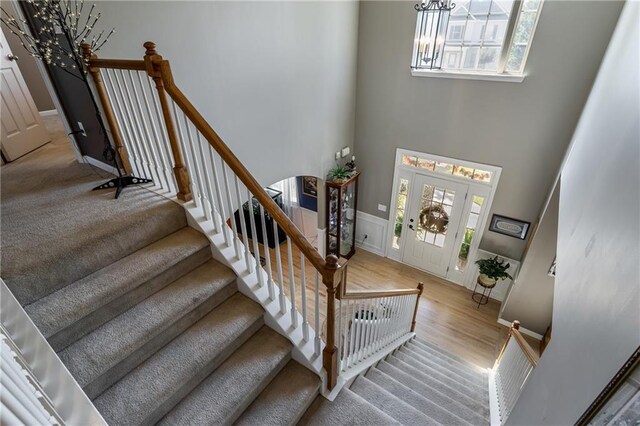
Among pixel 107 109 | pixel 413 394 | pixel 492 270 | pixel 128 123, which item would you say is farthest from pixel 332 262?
pixel 492 270

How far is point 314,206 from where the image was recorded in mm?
7148

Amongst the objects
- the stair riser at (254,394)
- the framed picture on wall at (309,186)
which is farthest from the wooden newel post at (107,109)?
the framed picture on wall at (309,186)

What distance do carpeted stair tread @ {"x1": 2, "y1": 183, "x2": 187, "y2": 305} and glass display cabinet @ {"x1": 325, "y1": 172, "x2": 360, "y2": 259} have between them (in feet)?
11.2

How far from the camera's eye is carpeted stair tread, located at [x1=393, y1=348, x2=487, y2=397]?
132 inches

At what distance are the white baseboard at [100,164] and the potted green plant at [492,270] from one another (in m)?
4.95

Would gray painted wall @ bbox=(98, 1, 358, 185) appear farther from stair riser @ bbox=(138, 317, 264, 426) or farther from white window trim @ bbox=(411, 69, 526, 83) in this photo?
stair riser @ bbox=(138, 317, 264, 426)

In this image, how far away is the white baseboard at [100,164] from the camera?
2789mm

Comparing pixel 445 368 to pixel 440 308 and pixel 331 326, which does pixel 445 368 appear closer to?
pixel 440 308

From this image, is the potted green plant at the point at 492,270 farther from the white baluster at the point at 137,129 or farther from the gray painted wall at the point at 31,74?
the gray painted wall at the point at 31,74

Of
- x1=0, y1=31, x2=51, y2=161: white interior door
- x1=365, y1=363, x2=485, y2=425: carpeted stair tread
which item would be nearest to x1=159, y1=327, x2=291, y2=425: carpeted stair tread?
x1=365, y1=363, x2=485, y2=425: carpeted stair tread

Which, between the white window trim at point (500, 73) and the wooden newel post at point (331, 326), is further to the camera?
the white window trim at point (500, 73)

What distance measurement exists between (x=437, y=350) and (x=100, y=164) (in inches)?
178

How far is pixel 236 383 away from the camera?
1823 mm

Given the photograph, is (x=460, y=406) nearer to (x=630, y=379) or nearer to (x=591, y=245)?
(x=591, y=245)
